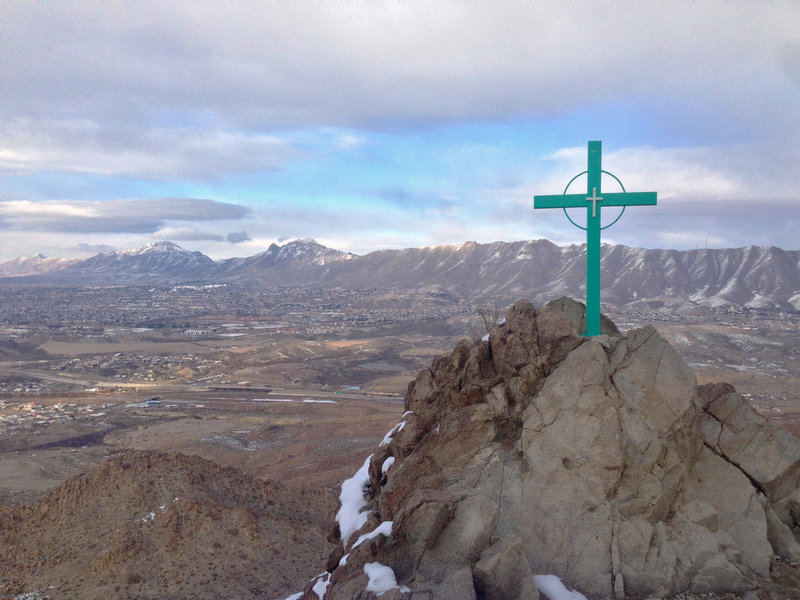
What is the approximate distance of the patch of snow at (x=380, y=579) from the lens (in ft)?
23.9

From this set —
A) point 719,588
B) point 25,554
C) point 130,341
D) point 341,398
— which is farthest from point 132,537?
point 130,341

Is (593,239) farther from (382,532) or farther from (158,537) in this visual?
(158,537)

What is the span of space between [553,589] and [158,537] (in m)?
11.5

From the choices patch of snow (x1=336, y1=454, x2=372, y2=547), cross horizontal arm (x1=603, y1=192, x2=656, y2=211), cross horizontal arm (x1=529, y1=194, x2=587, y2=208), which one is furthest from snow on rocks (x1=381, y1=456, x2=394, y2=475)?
cross horizontal arm (x1=603, y1=192, x2=656, y2=211)

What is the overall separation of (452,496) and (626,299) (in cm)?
16280

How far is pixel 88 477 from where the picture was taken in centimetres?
1742

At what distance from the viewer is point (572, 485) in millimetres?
8609

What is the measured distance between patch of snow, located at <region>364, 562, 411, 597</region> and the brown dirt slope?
7.13 metres

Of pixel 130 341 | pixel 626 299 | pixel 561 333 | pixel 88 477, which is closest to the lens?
pixel 561 333

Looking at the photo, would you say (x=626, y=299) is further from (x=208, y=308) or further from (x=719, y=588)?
(x=719, y=588)

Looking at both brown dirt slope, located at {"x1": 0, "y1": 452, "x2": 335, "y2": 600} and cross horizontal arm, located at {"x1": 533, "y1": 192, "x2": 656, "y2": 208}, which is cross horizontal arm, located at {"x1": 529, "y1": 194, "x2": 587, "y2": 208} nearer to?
cross horizontal arm, located at {"x1": 533, "y1": 192, "x2": 656, "y2": 208}

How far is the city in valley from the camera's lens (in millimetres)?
34844

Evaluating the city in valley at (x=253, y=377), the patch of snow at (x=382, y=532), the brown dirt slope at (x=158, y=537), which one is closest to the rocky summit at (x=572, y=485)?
the patch of snow at (x=382, y=532)

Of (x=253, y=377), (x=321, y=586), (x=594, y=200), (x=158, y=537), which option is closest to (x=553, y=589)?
(x=321, y=586)
